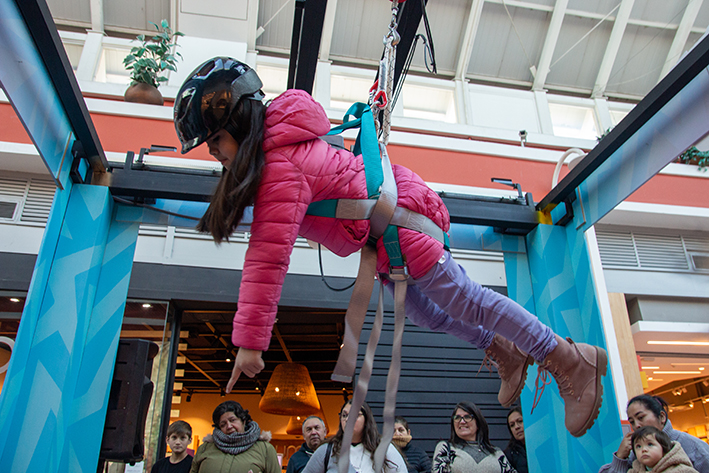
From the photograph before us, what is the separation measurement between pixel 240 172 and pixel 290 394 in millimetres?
5001

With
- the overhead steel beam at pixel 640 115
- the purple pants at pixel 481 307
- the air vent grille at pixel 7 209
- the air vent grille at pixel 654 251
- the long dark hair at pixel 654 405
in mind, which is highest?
the air vent grille at pixel 654 251

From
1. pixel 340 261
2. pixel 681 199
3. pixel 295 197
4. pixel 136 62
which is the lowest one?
pixel 295 197

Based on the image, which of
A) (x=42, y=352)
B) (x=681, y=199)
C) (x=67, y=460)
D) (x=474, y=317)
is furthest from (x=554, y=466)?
(x=681, y=199)

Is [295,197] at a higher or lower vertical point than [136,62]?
lower

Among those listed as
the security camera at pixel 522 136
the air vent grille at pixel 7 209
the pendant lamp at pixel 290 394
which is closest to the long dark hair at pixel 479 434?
the pendant lamp at pixel 290 394

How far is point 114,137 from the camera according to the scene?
4.90 m

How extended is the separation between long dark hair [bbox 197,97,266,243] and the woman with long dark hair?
2073 mm

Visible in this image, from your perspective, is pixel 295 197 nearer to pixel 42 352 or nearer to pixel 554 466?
pixel 42 352

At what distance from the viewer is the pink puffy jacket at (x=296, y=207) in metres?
1.51

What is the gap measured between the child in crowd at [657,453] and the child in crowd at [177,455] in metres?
2.70

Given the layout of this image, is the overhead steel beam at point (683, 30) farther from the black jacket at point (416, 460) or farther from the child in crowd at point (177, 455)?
the child in crowd at point (177, 455)

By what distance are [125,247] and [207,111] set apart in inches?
79.0

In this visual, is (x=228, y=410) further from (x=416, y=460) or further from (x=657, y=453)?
(x=657, y=453)

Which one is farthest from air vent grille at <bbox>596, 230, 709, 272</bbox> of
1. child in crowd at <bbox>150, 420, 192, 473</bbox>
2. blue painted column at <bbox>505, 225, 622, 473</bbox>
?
child in crowd at <bbox>150, 420, 192, 473</bbox>
